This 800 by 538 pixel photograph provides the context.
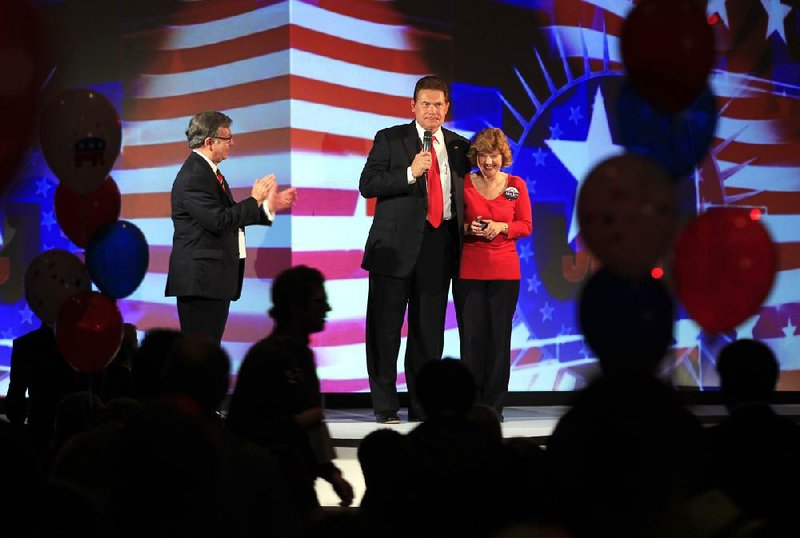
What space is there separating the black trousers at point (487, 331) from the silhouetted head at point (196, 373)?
118 inches

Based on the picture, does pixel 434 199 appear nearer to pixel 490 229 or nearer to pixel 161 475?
pixel 490 229

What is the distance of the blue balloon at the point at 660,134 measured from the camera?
2.90 metres

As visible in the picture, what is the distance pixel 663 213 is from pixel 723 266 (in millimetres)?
378

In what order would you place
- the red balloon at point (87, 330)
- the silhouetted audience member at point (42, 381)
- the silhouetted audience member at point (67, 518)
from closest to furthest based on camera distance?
the silhouetted audience member at point (67, 518) → the red balloon at point (87, 330) → the silhouetted audience member at point (42, 381)

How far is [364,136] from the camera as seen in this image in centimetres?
650

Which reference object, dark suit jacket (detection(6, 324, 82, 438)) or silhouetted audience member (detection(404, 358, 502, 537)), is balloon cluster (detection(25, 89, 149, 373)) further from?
silhouetted audience member (detection(404, 358, 502, 537))

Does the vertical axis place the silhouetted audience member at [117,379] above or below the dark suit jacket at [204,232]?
Answer: below

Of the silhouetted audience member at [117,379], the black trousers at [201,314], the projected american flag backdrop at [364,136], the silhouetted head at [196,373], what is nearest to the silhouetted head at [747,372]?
the silhouetted head at [196,373]

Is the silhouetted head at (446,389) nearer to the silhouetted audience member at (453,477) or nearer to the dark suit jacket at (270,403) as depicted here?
the silhouetted audience member at (453,477)

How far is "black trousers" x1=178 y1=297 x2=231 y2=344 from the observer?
5219 mm

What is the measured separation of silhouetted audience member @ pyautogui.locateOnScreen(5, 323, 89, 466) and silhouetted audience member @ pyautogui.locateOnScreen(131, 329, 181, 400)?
3.18ft

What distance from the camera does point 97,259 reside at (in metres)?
3.62

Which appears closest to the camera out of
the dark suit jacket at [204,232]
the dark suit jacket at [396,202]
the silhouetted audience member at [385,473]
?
the silhouetted audience member at [385,473]

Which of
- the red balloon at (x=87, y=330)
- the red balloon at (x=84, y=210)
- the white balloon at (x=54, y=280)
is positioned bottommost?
the red balloon at (x=87, y=330)
